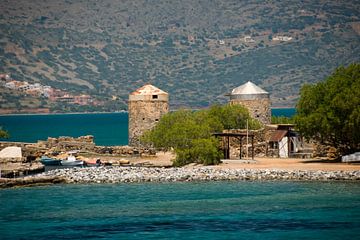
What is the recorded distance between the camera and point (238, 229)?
36.6m

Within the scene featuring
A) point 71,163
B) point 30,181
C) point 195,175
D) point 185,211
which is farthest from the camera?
point 71,163

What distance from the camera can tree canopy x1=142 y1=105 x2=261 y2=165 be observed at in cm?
5662

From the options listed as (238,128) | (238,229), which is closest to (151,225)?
(238,229)

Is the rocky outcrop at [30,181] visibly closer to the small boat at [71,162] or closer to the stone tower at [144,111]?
the small boat at [71,162]

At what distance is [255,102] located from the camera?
72062 mm

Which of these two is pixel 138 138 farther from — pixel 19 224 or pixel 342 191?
pixel 19 224

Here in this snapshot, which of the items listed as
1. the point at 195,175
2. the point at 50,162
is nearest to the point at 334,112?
the point at 195,175

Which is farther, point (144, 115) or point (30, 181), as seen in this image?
point (144, 115)

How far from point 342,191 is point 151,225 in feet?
36.8

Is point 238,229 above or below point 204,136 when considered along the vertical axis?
below

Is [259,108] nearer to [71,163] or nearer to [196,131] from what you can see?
[196,131]

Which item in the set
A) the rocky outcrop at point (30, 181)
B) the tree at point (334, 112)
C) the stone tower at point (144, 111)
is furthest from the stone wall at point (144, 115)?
the rocky outcrop at point (30, 181)

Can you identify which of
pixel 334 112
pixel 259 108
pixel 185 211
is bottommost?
pixel 185 211

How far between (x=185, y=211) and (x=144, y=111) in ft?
98.1
